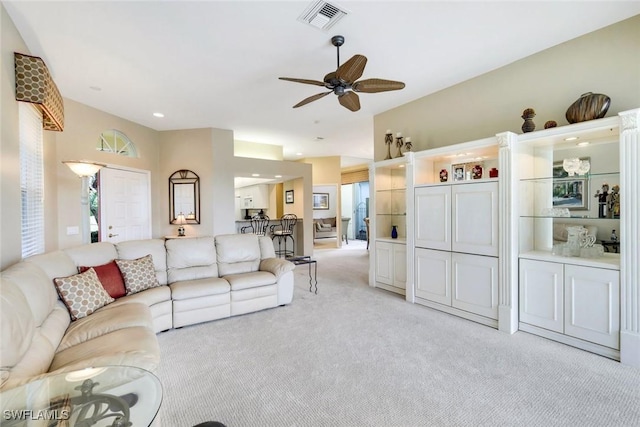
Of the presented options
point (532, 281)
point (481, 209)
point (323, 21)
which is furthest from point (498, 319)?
point (323, 21)

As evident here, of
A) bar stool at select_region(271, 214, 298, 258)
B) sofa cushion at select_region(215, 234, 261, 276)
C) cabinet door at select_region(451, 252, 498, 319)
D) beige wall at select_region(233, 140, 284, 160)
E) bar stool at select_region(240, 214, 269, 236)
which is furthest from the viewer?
bar stool at select_region(271, 214, 298, 258)

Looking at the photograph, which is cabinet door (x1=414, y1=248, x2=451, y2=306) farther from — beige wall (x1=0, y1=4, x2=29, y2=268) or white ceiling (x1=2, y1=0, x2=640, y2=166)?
beige wall (x1=0, y1=4, x2=29, y2=268)

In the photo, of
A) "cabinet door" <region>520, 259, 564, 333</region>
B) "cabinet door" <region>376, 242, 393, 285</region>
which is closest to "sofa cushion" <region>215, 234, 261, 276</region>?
"cabinet door" <region>376, 242, 393, 285</region>

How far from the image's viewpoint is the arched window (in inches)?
195

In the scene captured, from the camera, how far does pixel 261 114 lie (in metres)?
5.17

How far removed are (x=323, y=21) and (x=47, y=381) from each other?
3.04 m

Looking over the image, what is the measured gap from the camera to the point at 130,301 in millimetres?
2771

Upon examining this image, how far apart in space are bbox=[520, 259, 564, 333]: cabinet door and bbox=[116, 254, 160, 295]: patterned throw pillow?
408 cm

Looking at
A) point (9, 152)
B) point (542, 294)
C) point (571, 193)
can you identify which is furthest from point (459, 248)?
point (9, 152)

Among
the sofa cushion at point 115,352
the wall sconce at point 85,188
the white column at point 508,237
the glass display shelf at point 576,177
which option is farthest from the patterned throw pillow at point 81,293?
the glass display shelf at point 576,177

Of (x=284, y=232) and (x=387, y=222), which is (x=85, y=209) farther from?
(x=387, y=222)

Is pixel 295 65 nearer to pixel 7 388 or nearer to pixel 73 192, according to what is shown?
pixel 7 388

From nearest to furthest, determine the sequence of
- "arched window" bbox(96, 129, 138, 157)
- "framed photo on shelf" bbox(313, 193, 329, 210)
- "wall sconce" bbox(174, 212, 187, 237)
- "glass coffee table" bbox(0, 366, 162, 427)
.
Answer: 1. "glass coffee table" bbox(0, 366, 162, 427)
2. "arched window" bbox(96, 129, 138, 157)
3. "wall sconce" bbox(174, 212, 187, 237)
4. "framed photo on shelf" bbox(313, 193, 329, 210)

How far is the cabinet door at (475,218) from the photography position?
3.17m
